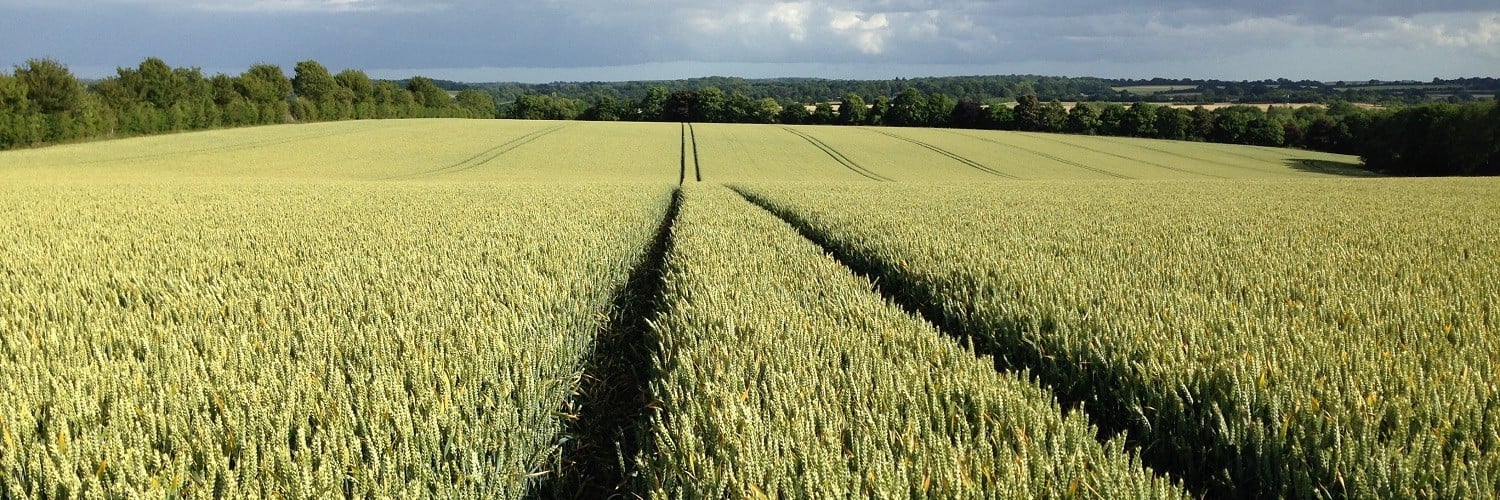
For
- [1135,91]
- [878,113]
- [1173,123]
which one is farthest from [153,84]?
[1135,91]

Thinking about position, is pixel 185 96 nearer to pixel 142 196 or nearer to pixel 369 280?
pixel 142 196

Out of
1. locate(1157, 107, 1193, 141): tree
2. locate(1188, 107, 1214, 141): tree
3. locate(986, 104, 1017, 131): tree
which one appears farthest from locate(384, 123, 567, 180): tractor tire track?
locate(1188, 107, 1214, 141): tree

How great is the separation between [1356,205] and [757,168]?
Answer: 29.2 metres

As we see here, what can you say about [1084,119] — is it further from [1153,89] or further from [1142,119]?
[1153,89]

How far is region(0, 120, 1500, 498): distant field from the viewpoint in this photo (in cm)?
240

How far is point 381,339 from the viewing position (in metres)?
3.64

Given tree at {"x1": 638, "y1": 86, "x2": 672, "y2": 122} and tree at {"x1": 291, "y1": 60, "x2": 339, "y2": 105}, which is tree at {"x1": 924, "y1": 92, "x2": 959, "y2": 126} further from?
tree at {"x1": 291, "y1": 60, "x2": 339, "y2": 105}

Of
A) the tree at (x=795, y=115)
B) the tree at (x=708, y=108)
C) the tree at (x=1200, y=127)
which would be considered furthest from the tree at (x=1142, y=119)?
the tree at (x=708, y=108)

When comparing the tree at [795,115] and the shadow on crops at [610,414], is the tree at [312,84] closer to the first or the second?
the tree at [795,115]

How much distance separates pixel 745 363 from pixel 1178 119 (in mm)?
85794

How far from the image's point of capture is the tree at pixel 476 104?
11000cm

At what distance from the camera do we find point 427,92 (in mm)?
103875

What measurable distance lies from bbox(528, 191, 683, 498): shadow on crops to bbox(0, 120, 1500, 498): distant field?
0.03m

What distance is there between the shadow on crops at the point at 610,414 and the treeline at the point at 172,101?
55841 mm
